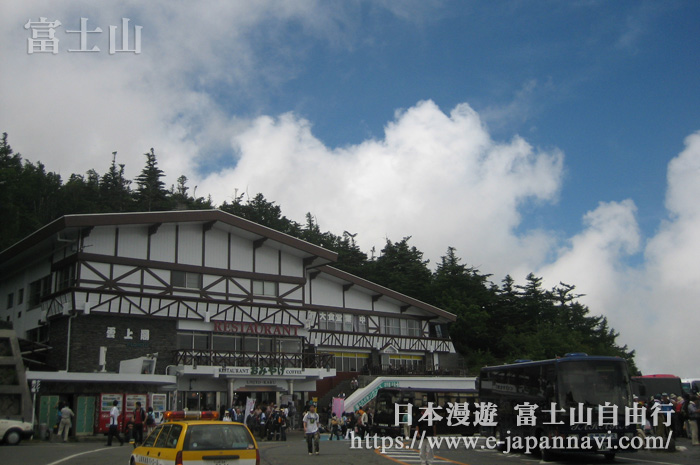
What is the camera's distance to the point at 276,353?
121 ft

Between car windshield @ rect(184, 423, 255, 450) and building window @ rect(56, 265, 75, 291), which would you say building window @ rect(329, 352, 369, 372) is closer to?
building window @ rect(56, 265, 75, 291)

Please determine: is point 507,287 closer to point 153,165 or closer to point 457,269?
point 457,269

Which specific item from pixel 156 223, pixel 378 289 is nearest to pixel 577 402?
pixel 156 223

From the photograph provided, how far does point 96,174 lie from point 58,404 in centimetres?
7767

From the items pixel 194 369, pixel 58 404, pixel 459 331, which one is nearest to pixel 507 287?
pixel 459 331

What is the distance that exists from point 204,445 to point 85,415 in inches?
799

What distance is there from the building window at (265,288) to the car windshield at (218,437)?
2714cm

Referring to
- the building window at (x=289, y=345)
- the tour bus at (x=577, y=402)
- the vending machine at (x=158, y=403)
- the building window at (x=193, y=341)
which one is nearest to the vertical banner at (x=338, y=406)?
the building window at (x=289, y=345)

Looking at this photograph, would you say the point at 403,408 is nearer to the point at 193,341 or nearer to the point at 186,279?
the point at 193,341

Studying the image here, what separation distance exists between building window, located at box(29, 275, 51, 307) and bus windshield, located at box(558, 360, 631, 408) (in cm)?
2849

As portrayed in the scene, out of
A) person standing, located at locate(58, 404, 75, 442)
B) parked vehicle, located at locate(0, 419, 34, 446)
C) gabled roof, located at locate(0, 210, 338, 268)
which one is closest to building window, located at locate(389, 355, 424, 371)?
gabled roof, located at locate(0, 210, 338, 268)

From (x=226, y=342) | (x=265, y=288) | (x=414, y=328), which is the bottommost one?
(x=226, y=342)

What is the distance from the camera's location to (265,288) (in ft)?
130

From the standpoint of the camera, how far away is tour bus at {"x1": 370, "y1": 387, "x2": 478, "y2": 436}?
32344 millimetres
